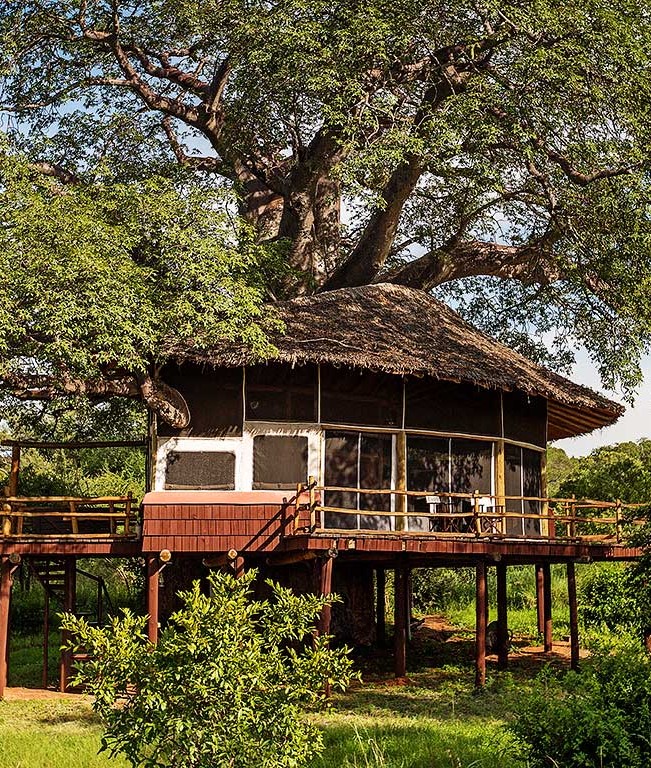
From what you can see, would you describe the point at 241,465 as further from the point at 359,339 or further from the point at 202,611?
the point at 202,611

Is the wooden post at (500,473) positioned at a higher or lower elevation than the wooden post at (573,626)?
higher

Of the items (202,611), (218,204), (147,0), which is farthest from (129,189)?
(202,611)

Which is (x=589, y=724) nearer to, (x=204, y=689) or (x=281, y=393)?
(x=204, y=689)

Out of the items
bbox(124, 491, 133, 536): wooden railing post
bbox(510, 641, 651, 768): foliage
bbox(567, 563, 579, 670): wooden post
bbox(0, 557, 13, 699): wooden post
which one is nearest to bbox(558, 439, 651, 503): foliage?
bbox(567, 563, 579, 670): wooden post

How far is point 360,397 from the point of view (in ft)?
62.4

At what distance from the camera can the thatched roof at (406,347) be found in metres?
18.2

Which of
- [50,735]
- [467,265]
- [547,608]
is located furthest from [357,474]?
[467,265]

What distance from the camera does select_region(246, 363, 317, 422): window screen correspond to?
18.5 meters

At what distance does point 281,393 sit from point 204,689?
10236 millimetres

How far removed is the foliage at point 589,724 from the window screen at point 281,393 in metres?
8.19

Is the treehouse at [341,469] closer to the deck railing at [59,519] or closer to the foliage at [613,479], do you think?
the deck railing at [59,519]

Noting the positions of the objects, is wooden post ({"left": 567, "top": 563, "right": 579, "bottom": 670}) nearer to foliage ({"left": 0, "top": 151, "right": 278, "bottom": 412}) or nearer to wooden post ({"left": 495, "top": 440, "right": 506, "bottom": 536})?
wooden post ({"left": 495, "top": 440, "right": 506, "bottom": 536})

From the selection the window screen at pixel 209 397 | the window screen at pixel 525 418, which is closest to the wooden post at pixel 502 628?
the window screen at pixel 525 418

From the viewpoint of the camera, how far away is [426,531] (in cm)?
1908
